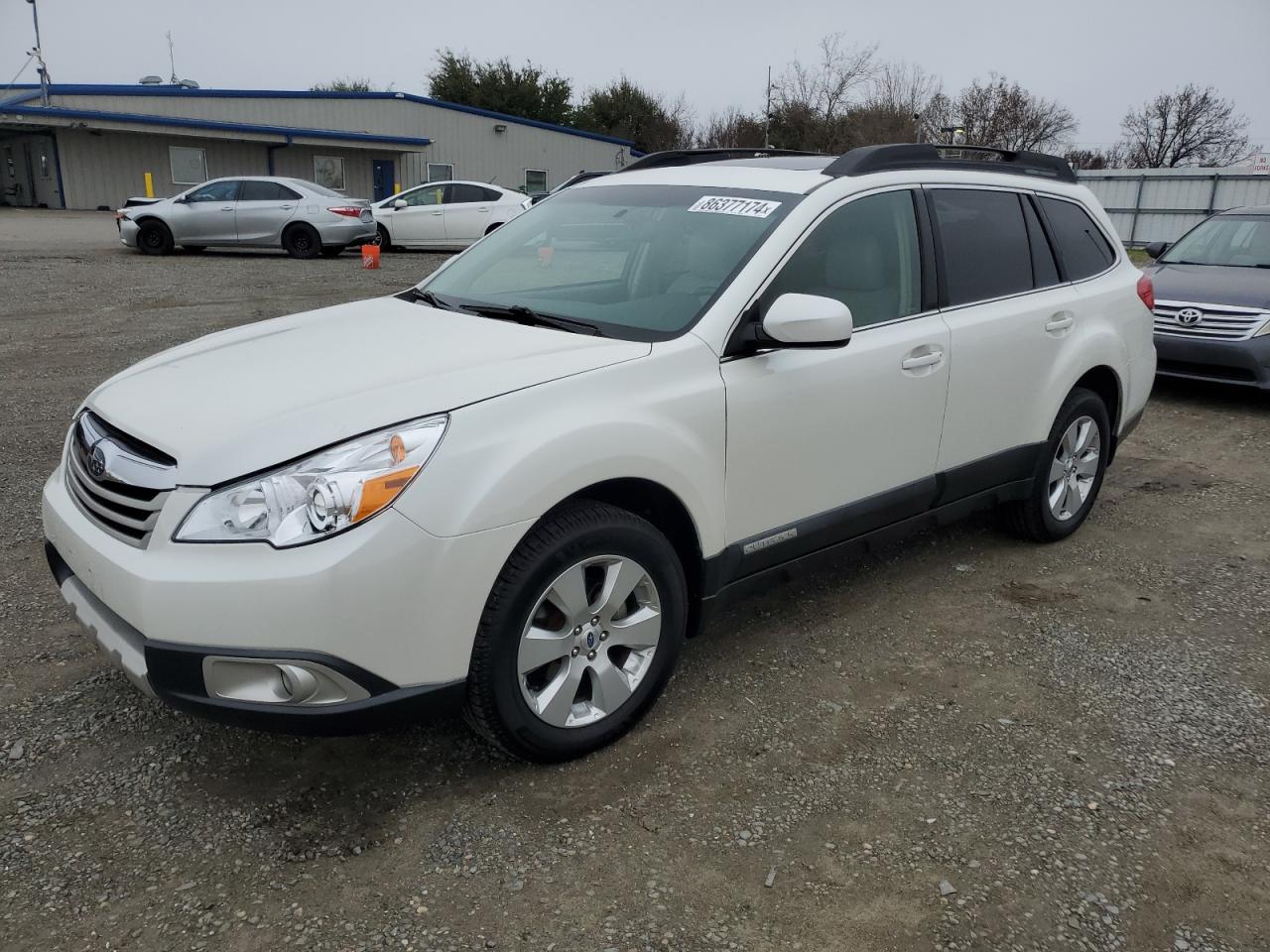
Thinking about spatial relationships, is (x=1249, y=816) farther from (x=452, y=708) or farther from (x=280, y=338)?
(x=280, y=338)

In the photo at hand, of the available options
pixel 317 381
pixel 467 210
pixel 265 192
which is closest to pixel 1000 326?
pixel 317 381

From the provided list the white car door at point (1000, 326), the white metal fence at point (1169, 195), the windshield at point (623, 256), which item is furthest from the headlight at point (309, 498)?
the white metal fence at point (1169, 195)

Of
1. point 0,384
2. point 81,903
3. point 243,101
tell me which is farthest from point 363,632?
point 243,101

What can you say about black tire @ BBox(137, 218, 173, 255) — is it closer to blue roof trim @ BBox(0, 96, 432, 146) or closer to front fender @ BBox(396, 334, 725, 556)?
blue roof trim @ BBox(0, 96, 432, 146)

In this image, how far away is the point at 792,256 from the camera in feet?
11.0

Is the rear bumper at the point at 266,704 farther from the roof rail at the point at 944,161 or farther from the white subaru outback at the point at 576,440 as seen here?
the roof rail at the point at 944,161

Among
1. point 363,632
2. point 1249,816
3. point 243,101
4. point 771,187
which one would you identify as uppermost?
point 243,101

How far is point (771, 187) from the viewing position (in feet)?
11.8

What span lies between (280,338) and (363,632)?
146cm

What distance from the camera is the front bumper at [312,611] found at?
2.37 meters

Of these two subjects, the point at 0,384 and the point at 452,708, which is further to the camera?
the point at 0,384

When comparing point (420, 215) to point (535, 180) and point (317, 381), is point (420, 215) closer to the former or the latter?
point (317, 381)

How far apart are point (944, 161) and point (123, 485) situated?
333 centimetres

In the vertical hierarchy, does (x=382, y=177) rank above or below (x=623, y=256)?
above
